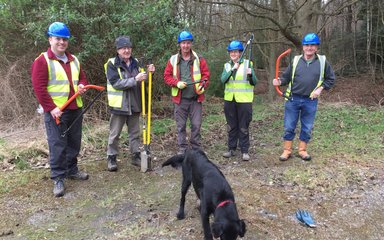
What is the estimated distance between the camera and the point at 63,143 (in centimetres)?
487

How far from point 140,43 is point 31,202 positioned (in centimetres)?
431

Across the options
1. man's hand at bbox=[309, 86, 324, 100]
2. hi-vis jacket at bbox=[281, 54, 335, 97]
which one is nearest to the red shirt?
hi-vis jacket at bbox=[281, 54, 335, 97]

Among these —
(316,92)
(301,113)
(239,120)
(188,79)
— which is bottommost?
(239,120)

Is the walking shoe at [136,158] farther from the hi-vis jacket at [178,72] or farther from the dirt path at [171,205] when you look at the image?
the hi-vis jacket at [178,72]

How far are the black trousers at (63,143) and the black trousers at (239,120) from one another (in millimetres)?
2570

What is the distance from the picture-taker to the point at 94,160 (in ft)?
20.2

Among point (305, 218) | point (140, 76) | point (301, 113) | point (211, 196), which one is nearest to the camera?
point (211, 196)

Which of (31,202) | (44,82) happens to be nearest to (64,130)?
(44,82)

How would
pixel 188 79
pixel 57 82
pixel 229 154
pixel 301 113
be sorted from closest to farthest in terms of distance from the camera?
pixel 57 82 < pixel 188 79 < pixel 301 113 < pixel 229 154

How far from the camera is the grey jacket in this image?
5352mm

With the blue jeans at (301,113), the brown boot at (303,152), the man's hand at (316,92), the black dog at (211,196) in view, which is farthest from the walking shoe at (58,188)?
the man's hand at (316,92)

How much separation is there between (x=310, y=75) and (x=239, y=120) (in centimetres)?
141

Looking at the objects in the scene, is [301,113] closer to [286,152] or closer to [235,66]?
[286,152]

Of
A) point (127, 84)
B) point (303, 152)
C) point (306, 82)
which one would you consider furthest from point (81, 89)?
point (303, 152)
